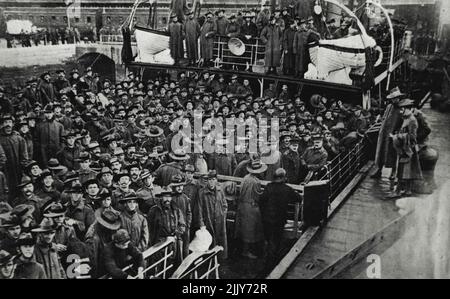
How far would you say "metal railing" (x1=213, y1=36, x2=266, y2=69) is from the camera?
29.3ft

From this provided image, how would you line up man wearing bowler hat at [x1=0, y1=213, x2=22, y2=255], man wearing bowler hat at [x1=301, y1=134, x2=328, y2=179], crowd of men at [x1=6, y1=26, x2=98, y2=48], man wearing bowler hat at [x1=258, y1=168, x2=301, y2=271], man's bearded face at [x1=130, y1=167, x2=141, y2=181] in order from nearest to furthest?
man wearing bowler hat at [x1=0, y1=213, x2=22, y2=255] < man's bearded face at [x1=130, y1=167, x2=141, y2=181] < man wearing bowler hat at [x1=258, y1=168, x2=301, y2=271] < man wearing bowler hat at [x1=301, y1=134, x2=328, y2=179] < crowd of men at [x1=6, y1=26, x2=98, y2=48]

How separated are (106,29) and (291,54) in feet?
18.1

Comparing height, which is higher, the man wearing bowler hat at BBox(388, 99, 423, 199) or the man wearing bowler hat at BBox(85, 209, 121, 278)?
the man wearing bowler hat at BBox(388, 99, 423, 199)

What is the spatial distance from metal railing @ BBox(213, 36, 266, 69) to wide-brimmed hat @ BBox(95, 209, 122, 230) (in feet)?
17.9

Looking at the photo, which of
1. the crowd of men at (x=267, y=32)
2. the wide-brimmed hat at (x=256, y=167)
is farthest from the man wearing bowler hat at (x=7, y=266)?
the crowd of men at (x=267, y=32)

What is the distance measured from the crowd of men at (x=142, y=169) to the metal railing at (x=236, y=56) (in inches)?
31.2

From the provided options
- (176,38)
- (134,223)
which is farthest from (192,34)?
(134,223)

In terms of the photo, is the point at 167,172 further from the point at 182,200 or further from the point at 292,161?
the point at 292,161

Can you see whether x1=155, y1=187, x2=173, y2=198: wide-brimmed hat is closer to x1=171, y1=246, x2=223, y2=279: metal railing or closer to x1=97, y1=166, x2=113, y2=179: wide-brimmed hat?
x1=97, y1=166, x2=113, y2=179: wide-brimmed hat

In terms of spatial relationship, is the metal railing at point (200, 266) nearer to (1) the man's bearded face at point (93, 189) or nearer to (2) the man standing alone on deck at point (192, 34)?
(1) the man's bearded face at point (93, 189)

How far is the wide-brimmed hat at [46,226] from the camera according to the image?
12.8ft

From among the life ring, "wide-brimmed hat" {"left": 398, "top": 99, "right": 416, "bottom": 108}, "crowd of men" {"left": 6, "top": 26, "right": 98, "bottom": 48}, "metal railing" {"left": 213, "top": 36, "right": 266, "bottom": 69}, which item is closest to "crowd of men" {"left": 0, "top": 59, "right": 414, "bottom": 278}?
"metal railing" {"left": 213, "top": 36, "right": 266, "bottom": 69}

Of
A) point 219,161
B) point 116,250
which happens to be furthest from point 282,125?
point 116,250

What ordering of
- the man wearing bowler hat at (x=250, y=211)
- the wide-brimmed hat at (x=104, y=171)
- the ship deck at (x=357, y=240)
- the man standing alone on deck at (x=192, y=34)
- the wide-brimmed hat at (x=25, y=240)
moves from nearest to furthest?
the wide-brimmed hat at (x=25, y=240)
the wide-brimmed hat at (x=104, y=171)
the ship deck at (x=357, y=240)
the man wearing bowler hat at (x=250, y=211)
the man standing alone on deck at (x=192, y=34)
